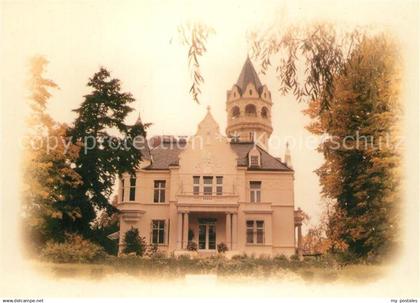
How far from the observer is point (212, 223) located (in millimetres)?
25125

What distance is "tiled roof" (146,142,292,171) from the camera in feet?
80.1

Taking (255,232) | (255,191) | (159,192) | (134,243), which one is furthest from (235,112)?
(134,243)

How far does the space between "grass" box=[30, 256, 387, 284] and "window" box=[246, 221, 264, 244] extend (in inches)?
231

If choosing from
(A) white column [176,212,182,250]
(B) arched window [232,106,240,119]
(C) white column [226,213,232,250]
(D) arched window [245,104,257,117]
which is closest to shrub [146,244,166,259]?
(A) white column [176,212,182,250]

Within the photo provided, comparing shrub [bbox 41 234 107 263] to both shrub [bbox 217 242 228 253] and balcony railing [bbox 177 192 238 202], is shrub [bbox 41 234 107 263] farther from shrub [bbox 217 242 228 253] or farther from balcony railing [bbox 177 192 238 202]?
balcony railing [bbox 177 192 238 202]

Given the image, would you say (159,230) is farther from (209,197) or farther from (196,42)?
(196,42)

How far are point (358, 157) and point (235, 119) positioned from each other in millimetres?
11412

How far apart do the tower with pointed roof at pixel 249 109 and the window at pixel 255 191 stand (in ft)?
7.60

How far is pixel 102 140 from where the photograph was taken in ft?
65.8

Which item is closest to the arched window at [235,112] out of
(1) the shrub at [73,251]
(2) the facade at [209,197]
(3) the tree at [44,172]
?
(2) the facade at [209,197]

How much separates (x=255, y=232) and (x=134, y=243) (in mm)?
6358

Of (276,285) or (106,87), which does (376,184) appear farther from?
(106,87)

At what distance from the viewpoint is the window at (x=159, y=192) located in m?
24.5

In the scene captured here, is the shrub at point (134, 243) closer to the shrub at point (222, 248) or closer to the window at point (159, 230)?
the window at point (159, 230)
